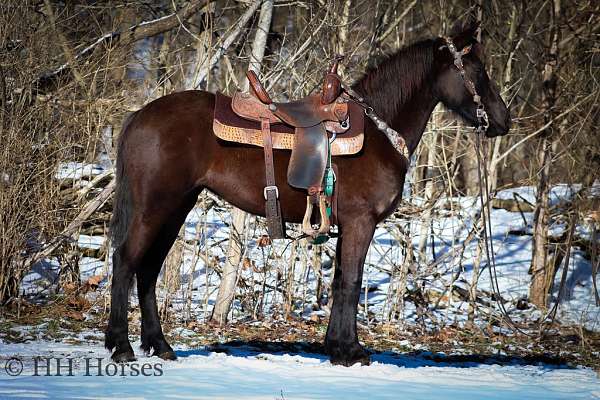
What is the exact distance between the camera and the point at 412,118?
215 inches

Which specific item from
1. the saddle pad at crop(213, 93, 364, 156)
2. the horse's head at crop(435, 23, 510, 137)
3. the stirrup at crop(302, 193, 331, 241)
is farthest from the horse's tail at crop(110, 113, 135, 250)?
the horse's head at crop(435, 23, 510, 137)

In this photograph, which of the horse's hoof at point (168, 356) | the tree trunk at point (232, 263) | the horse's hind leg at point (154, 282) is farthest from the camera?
the tree trunk at point (232, 263)

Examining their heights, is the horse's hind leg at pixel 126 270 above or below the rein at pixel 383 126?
below

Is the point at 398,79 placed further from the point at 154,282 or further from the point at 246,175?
the point at 154,282

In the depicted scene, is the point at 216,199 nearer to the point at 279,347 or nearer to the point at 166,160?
the point at 279,347

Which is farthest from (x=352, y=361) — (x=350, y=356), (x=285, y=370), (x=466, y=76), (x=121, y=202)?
(x=466, y=76)

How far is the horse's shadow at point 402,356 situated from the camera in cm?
590

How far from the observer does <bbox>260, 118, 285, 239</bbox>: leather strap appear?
5.05 metres

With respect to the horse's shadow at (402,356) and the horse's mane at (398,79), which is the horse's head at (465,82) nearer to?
the horse's mane at (398,79)

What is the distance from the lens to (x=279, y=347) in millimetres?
6371

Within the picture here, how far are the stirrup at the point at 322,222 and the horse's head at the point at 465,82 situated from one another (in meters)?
1.28

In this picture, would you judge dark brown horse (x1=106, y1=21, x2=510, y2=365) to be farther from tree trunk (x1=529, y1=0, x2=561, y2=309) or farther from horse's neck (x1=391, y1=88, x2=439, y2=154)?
tree trunk (x1=529, y1=0, x2=561, y2=309)

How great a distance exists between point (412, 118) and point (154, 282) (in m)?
2.25

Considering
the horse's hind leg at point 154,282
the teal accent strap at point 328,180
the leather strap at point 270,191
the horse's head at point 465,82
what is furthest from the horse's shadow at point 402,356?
the horse's head at point 465,82
